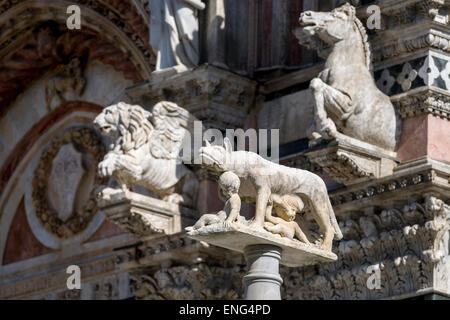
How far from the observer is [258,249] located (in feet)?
47.1

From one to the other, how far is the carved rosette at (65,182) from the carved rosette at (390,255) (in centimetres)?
482

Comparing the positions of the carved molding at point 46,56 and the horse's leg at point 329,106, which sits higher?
the carved molding at point 46,56

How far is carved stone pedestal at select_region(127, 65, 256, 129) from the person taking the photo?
20.0m

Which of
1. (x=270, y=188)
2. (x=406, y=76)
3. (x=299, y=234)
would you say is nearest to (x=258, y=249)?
(x=299, y=234)

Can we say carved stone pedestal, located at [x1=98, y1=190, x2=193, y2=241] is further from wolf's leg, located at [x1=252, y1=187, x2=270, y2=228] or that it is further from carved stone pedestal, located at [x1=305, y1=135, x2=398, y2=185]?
wolf's leg, located at [x1=252, y1=187, x2=270, y2=228]

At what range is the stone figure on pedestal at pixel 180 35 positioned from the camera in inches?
802

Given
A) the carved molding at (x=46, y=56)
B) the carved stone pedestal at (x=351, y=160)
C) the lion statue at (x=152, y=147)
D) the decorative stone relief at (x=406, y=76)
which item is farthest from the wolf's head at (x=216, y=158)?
the carved molding at (x=46, y=56)

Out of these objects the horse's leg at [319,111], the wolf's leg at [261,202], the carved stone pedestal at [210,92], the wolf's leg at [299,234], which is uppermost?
the carved stone pedestal at [210,92]

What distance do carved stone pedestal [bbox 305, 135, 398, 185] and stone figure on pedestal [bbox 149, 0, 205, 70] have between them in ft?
8.29

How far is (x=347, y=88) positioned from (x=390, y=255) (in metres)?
1.65

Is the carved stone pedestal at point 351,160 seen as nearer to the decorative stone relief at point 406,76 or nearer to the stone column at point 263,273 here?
the decorative stone relief at point 406,76

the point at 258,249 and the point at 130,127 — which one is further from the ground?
the point at 130,127

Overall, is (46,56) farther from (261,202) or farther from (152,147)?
(261,202)
